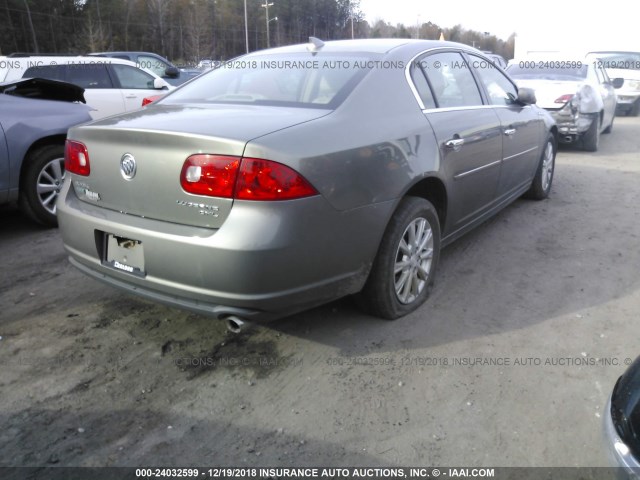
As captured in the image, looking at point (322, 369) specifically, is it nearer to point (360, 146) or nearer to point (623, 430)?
point (360, 146)

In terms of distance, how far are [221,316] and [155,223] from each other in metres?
0.54

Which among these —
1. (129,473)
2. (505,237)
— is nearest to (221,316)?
(129,473)

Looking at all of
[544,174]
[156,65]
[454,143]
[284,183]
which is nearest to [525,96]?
[544,174]

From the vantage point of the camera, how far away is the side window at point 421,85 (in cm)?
349

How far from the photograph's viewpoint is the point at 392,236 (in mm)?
3092

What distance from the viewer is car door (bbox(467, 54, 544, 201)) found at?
4449 mm

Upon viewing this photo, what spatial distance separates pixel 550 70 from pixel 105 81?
7.21 m

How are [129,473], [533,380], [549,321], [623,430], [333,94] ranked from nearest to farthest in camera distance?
1. [623,430]
2. [129,473]
3. [533,380]
4. [333,94]
5. [549,321]

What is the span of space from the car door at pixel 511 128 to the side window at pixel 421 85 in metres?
0.95

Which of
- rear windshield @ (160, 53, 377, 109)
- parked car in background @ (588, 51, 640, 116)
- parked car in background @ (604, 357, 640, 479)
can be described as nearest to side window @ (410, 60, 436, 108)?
rear windshield @ (160, 53, 377, 109)

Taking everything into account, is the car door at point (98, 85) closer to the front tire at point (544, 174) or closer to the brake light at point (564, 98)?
the front tire at point (544, 174)

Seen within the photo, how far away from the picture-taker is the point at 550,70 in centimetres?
968

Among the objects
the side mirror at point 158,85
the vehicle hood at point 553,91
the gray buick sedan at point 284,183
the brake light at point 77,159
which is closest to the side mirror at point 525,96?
the gray buick sedan at point 284,183

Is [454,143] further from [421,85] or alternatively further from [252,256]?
[252,256]
